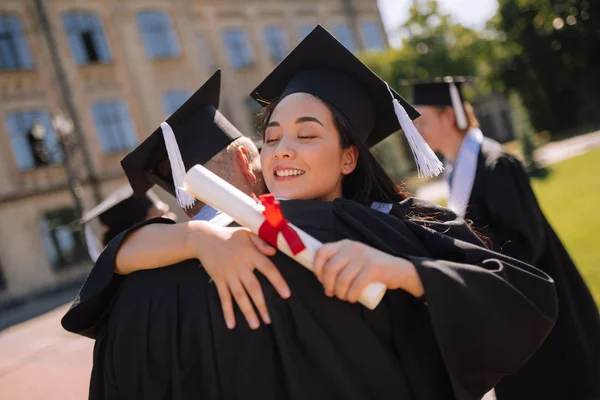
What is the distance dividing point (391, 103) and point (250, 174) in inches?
25.3

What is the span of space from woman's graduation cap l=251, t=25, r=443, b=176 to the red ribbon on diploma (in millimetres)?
665

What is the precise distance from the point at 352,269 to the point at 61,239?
1931 centimetres

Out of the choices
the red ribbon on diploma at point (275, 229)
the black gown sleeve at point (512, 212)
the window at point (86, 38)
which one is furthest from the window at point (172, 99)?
the red ribbon on diploma at point (275, 229)

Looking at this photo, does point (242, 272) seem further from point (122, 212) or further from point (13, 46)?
point (13, 46)

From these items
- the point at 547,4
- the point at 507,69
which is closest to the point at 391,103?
the point at 547,4

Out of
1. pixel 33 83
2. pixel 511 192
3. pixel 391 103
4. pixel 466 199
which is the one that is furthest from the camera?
pixel 33 83

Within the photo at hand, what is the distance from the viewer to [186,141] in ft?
7.74

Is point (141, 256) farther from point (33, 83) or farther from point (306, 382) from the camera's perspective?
point (33, 83)

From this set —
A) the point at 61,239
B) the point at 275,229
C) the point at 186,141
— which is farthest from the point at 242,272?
the point at 61,239

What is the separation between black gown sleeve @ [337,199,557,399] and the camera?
1.43 metres

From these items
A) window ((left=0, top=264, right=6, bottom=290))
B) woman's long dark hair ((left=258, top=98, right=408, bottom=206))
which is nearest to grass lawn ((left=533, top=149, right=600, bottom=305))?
woman's long dark hair ((left=258, top=98, right=408, bottom=206))

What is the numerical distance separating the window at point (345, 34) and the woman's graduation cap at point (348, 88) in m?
28.3

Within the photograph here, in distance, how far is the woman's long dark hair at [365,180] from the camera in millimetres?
1916

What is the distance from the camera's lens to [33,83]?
18.7m
